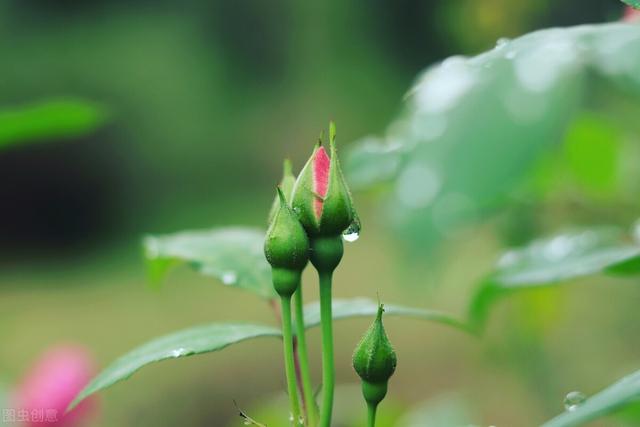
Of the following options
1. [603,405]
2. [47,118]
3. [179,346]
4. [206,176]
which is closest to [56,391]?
[47,118]

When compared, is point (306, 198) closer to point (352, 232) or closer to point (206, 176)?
point (352, 232)

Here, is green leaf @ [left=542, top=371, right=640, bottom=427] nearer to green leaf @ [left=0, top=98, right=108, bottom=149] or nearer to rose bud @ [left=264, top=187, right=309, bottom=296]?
rose bud @ [left=264, top=187, right=309, bottom=296]

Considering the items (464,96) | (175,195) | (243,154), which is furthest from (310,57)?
(464,96)

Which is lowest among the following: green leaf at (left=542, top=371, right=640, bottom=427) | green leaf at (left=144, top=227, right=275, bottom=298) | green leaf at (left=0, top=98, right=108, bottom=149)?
green leaf at (left=542, top=371, right=640, bottom=427)

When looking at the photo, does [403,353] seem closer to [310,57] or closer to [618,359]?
[618,359]

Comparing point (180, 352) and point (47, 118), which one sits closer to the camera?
point (180, 352)

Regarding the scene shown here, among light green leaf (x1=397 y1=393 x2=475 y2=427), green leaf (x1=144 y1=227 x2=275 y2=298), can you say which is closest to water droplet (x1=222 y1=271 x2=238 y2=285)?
green leaf (x1=144 y1=227 x2=275 y2=298)
